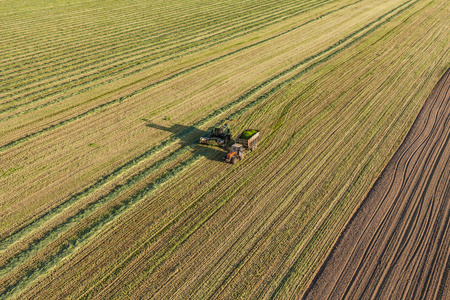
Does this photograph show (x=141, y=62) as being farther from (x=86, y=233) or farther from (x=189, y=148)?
(x=86, y=233)

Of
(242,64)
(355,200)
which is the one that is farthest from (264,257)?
(242,64)

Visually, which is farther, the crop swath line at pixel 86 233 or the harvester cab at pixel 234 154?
the harvester cab at pixel 234 154

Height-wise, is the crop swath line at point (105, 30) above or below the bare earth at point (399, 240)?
above

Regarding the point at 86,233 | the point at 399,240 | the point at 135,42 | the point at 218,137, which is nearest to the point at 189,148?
the point at 218,137

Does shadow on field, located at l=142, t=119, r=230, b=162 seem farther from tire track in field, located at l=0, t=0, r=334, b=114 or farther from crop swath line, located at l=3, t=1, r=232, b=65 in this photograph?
crop swath line, located at l=3, t=1, r=232, b=65

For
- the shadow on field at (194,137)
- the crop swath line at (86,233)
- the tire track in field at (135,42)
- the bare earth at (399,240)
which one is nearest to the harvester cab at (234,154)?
the shadow on field at (194,137)

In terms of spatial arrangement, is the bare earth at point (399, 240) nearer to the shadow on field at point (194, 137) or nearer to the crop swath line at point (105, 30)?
the shadow on field at point (194, 137)

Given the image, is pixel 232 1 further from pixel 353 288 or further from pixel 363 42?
pixel 353 288
